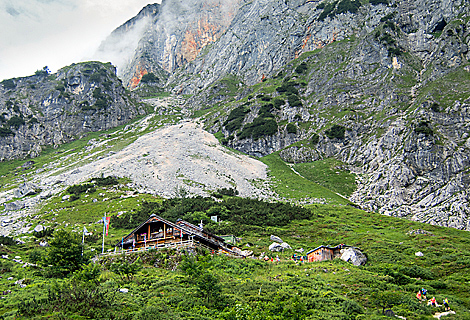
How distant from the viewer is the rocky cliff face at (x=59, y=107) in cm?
13075

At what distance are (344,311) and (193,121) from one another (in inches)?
5110

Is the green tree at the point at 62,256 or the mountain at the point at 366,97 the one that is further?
the mountain at the point at 366,97

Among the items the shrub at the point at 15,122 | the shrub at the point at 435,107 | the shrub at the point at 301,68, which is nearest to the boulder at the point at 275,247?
the shrub at the point at 435,107

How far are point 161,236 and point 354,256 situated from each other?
2282 centimetres

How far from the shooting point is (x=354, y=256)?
38.5 metres

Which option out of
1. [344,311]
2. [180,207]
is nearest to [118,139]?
[180,207]

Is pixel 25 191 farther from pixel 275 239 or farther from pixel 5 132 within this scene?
pixel 5 132

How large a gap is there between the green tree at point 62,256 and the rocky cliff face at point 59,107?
113066 millimetres

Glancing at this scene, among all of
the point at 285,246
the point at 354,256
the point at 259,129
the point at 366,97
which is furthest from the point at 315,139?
the point at 354,256

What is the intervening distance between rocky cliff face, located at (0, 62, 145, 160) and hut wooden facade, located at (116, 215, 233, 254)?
353 feet

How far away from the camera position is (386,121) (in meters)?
100

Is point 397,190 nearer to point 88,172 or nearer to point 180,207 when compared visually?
point 180,207

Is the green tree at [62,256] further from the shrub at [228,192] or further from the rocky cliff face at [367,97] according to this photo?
the rocky cliff face at [367,97]

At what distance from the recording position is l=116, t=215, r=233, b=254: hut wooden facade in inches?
1432
